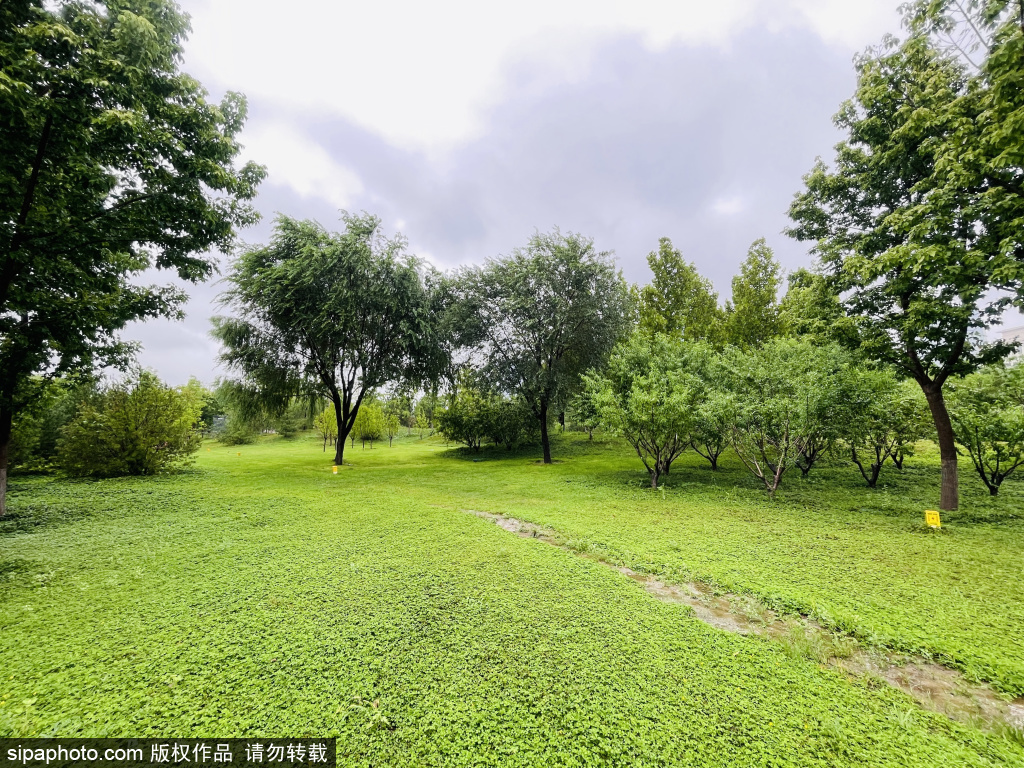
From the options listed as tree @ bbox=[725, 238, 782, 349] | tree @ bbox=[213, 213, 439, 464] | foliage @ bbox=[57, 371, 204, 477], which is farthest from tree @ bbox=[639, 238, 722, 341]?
foliage @ bbox=[57, 371, 204, 477]

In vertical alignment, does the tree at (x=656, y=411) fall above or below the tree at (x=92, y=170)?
below

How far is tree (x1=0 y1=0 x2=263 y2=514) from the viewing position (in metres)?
4.84

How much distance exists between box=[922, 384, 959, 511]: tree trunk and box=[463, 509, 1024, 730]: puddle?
702 cm

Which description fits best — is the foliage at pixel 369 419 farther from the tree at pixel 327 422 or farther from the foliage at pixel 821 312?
the foliage at pixel 821 312

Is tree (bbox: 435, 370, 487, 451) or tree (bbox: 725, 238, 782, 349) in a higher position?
tree (bbox: 725, 238, 782, 349)

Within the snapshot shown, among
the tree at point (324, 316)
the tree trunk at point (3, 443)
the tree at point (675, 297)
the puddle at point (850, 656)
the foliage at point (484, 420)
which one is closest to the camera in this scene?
the puddle at point (850, 656)

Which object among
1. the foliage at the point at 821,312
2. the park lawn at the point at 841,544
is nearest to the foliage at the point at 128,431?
the park lawn at the point at 841,544

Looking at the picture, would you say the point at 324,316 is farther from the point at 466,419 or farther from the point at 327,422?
the point at 327,422

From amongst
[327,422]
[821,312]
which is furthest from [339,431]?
[821,312]

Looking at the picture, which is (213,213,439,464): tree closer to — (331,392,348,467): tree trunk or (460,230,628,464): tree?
(331,392,348,467): tree trunk

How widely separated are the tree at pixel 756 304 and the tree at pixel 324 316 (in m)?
16.4

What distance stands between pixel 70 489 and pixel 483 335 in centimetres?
1444

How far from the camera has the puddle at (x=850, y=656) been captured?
2.59 metres

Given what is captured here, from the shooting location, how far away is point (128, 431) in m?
12.5
